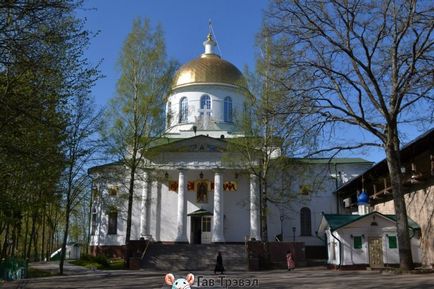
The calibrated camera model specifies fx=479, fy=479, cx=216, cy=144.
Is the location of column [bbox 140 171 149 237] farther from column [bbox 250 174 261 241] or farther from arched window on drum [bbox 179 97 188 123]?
arched window on drum [bbox 179 97 188 123]

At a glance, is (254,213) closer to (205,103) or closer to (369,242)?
(205,103)

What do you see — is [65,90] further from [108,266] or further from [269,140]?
[108,266]

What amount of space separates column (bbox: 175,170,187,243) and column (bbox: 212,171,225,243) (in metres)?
2.13

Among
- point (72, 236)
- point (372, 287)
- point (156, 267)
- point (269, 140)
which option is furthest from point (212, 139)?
point (72, 236)

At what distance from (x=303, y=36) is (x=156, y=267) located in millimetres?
16487

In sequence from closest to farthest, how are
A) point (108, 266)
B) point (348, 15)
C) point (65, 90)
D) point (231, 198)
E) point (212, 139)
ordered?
point (65, 90) → point (348, 15) → point (108, 266) → point (212, 139) → point (231, 198)

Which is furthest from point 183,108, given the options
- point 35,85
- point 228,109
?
point 35,85

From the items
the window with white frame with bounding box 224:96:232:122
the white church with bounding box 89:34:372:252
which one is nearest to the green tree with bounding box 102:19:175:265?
the white church with bounding box 89:34:372:252

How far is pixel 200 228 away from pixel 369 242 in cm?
1588

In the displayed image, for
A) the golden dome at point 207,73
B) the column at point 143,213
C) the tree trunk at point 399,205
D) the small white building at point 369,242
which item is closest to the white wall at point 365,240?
the small white building at point 369,242

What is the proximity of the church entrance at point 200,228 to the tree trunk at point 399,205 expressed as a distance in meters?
19.6

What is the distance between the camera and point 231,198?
3856cm

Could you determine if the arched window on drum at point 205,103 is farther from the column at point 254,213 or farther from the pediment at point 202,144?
the column at point 254,213

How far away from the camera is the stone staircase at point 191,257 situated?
93.9 feet
